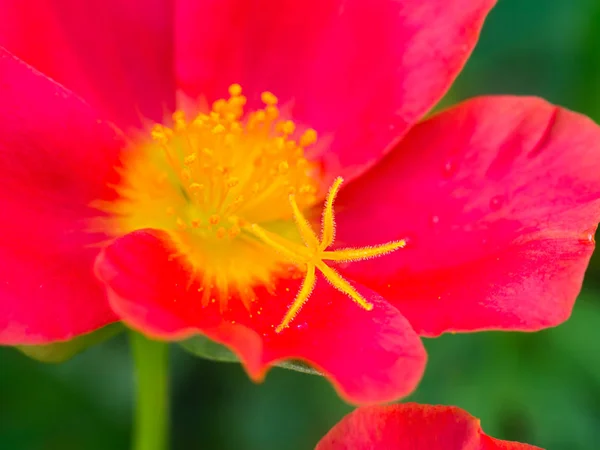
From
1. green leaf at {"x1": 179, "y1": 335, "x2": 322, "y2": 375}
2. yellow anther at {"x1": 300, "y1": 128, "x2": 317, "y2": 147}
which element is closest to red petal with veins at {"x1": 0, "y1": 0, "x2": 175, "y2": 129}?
yellow anther at {"x1": 300, "y1": 128, "x2": 317, "y2": 147}

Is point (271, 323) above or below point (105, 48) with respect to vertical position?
below

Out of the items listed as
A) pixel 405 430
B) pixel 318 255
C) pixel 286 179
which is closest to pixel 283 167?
pixel 286 179

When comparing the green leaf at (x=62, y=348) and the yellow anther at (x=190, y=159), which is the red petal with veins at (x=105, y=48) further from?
the green leaf at (x=62, y=348)

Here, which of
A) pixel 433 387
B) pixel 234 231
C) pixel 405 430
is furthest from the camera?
pixel 433 387

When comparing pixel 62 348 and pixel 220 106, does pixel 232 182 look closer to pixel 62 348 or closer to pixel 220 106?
pixel 220 106

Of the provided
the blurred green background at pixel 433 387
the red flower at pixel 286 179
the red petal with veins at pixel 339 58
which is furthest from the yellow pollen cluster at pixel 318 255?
the blurred green background at pixel 433 387

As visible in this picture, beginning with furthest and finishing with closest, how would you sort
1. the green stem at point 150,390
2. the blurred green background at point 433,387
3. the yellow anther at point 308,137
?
the blurred green background at point 433,387
the yellow anther at point 308,137
the green stem at point 150,390

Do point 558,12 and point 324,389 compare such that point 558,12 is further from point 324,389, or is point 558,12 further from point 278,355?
point 278,355

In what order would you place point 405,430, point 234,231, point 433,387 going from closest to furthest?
1. point 405,430
2. point 234,231
3. point 433,387

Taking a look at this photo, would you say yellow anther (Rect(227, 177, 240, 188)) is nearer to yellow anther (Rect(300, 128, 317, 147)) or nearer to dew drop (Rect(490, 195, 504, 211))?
yellow anther (Rect(300, 128, 317, 147))
